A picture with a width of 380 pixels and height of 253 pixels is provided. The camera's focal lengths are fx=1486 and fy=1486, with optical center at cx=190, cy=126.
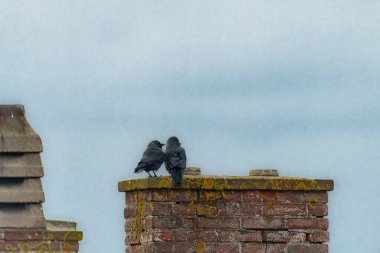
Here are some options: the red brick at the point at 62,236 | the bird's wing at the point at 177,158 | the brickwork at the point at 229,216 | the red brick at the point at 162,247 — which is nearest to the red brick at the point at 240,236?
the brickwork at the point at 229,216

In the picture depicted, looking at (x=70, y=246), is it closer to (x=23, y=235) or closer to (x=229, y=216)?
(x=23, y=235)

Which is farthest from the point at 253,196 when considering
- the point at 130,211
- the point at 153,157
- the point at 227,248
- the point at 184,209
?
the point at 153,157

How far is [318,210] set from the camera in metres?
10.7

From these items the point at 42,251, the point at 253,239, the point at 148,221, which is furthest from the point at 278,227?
the point at 42,251

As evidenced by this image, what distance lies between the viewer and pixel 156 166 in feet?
37.4

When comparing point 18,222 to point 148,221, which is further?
point 18,222

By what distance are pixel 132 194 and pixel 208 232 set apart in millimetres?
698

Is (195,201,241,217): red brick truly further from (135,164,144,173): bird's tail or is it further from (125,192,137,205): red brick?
(135,164,144,173): bird's tail

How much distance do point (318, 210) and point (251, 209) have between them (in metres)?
0.51

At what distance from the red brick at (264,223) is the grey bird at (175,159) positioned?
1.84 feet

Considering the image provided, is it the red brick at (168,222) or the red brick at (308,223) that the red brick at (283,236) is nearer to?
the red brick at (308,223)

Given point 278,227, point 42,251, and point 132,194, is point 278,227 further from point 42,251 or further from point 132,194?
point 42,251

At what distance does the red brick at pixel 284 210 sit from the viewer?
34.7 feet

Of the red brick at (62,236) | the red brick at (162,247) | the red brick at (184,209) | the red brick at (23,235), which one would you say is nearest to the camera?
the red brick at (162,247)
